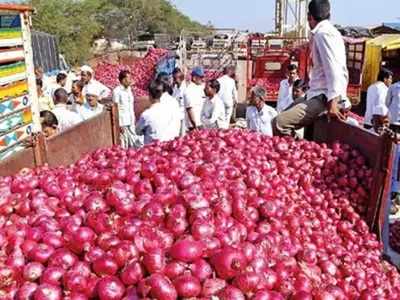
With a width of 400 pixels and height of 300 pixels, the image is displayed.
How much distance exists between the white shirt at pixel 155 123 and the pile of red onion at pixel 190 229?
1.48m

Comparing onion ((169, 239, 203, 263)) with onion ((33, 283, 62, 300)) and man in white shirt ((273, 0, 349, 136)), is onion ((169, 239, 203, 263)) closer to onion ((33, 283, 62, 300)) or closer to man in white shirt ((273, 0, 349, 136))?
onion ((33, 283, 62, 300))

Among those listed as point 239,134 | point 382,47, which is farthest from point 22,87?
point 382,47

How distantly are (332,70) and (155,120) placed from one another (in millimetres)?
1894


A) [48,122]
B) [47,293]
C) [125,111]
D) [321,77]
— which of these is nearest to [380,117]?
[321,77]

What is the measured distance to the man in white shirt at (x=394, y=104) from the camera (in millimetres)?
6332

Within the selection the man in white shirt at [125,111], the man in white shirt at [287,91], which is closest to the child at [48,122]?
the man in white shirt at [125,111]

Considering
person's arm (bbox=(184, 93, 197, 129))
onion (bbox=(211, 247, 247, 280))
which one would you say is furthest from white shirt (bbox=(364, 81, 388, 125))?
onion (bbox=(211, 247, 247, 280))

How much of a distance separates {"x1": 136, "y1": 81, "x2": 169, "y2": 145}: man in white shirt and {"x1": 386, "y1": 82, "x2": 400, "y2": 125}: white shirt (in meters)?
3.33

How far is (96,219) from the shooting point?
80.5 inches

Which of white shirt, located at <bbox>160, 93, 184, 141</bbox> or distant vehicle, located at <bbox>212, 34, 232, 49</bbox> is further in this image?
distant vehicle, located at <bbox>212, 34, 232, 49</bbox>

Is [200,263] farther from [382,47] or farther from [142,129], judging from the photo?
[382,47]

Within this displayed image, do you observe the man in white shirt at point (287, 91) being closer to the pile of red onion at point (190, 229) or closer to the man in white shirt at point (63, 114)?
the man in white shirt at point (63, 114)

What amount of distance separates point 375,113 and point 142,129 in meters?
3.53

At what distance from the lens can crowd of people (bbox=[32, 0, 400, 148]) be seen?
370 cm
